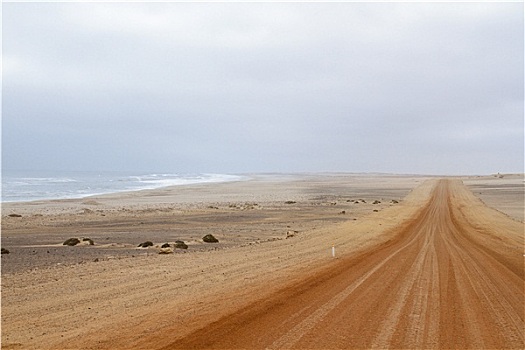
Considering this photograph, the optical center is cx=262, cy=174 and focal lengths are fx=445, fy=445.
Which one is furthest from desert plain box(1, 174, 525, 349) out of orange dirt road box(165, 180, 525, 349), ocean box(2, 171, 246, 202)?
ocean box(2, 171, 246, 202)

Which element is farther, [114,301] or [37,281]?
[37,281]

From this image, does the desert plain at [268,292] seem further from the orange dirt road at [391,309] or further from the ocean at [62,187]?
the ocean at [62,187]

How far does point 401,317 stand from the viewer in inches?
381

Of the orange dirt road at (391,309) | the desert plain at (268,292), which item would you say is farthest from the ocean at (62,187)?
the orange dirt road at (391,309)

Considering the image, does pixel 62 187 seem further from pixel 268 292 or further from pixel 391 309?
pixel 391 309

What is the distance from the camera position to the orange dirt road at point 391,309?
830 centimetres

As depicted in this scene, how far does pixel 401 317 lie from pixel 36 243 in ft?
65.3

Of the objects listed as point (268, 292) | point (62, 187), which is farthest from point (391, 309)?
point (62, 187)

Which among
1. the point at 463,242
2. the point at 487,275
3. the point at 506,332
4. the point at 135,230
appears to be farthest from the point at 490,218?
the point at 506,332

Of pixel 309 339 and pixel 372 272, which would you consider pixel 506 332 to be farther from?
pixel 372 272

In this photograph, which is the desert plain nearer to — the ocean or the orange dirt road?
the orange dirt road

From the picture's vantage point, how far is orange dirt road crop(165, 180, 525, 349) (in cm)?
830

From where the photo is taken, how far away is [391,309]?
10.2 metres

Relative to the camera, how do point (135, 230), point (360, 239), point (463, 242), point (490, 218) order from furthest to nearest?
point (490, 218)
point (135, 230)
point (360, 239)
point (463, 242)
